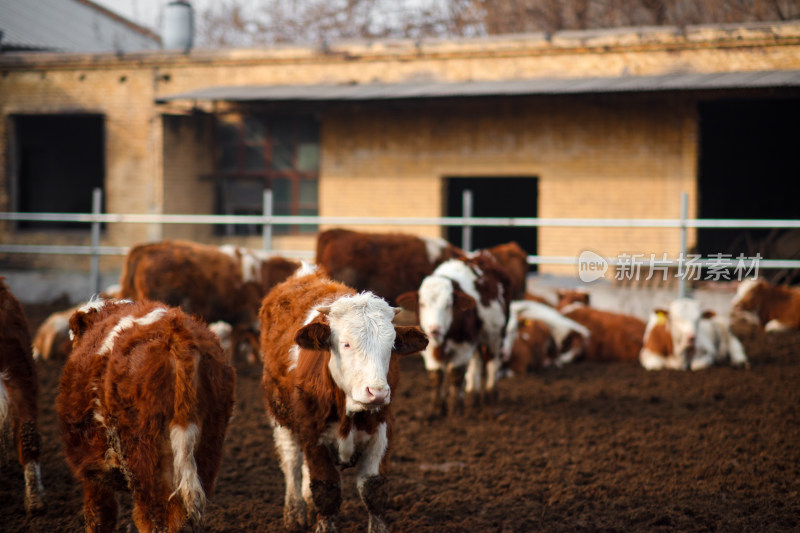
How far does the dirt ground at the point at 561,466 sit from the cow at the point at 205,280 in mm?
981

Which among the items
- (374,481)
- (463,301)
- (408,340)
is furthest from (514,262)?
(374,481)

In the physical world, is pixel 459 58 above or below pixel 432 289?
above

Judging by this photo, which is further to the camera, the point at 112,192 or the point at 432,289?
the point at 112,192

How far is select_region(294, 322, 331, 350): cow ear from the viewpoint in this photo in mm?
3770

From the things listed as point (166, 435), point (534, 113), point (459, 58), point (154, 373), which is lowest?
point (166, 435)

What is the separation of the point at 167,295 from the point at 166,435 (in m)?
5.49

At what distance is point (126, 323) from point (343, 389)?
43.0 inches

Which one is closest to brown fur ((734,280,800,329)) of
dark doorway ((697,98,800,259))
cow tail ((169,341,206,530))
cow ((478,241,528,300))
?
cow ((478,241,528,300))

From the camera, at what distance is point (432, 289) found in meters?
6.57

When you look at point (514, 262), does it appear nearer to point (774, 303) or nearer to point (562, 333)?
point (562, 333)

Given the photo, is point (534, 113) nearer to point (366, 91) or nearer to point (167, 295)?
point (366, 91)

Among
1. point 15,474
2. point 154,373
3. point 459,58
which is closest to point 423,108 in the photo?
point 459,58

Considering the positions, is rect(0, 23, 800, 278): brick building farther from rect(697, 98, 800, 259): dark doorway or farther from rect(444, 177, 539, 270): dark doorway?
rect(444, 177, 539, 270): dark doorway

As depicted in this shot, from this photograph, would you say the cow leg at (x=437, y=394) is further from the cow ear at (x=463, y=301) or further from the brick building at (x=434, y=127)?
the brick building at (x=434, y=127)
